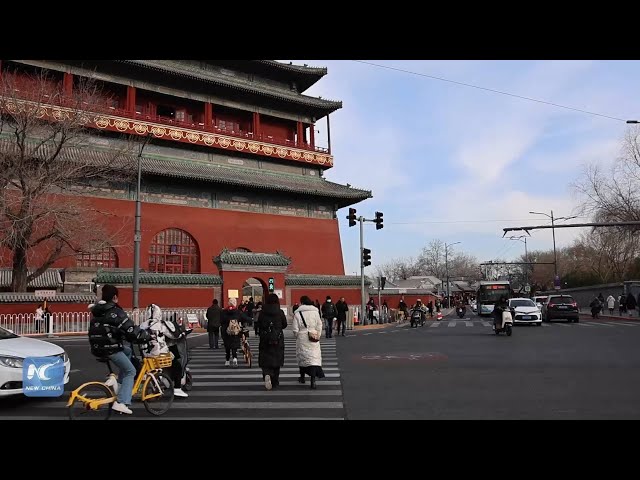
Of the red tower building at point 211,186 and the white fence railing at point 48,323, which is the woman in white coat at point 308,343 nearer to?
the white fence railing at point 48,323

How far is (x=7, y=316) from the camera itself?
25.4 metres

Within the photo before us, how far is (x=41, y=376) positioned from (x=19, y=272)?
20.3 metres

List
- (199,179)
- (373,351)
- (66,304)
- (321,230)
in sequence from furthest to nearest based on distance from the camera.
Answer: (321,230), (199,179), (66,304), (373,351)

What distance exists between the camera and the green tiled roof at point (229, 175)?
29.5 meters

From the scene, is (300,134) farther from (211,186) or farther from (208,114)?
(211,186)

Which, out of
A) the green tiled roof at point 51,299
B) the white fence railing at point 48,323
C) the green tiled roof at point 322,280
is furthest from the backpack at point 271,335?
the green tiled roof at point 322,280

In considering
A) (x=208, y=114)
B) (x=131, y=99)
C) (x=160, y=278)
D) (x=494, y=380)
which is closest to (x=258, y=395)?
(x=494, y=380)

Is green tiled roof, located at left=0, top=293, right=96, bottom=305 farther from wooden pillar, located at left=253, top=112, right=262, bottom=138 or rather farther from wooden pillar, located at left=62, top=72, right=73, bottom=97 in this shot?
wooden pillar, located at left=253, top=112, right=262, bottom=138

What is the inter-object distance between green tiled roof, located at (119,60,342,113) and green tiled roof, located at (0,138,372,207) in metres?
5.16

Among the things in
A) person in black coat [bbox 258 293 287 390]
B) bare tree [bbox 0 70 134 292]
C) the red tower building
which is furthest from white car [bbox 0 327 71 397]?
the red tower building

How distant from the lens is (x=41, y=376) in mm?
8062
